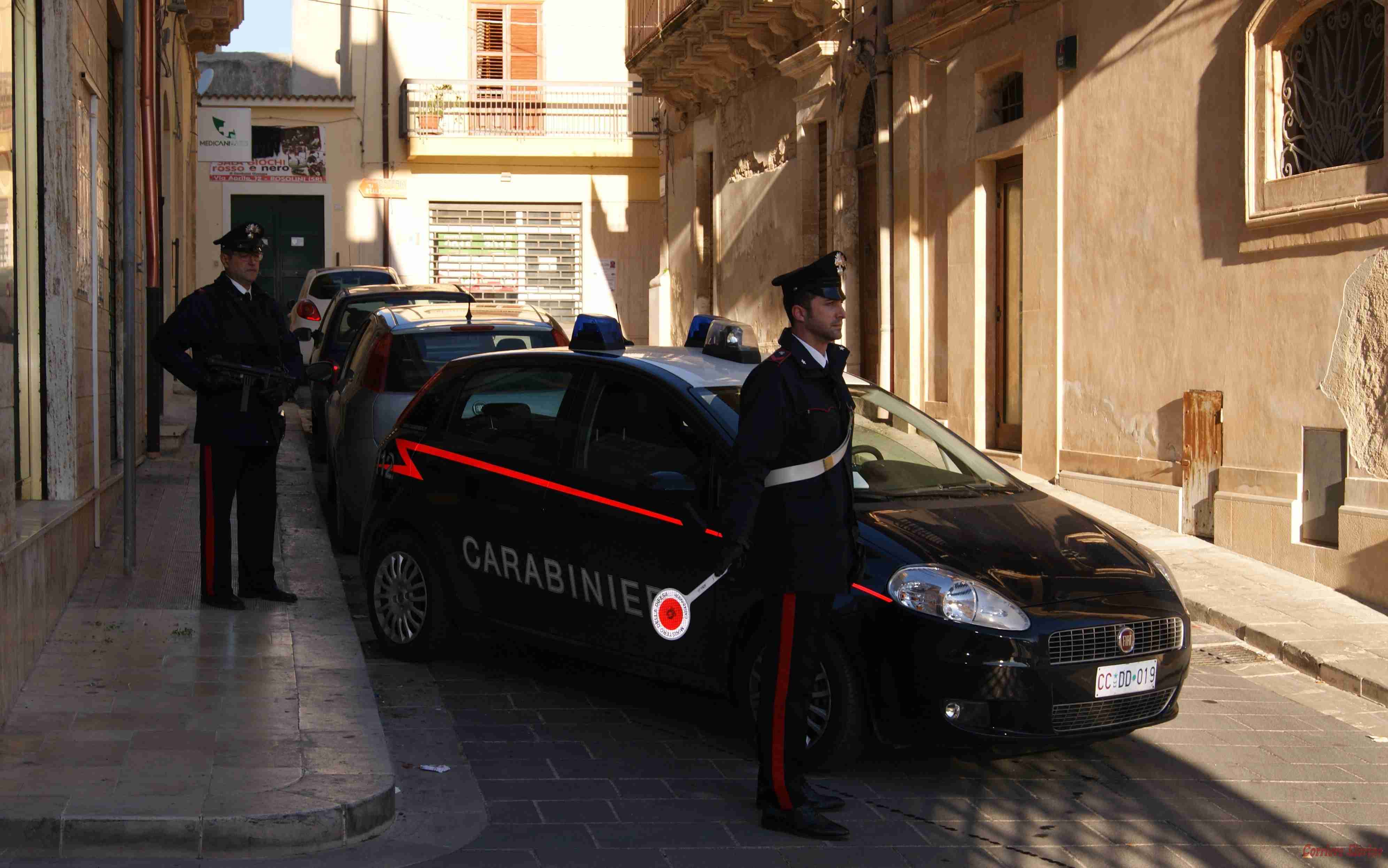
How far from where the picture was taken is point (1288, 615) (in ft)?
29.3

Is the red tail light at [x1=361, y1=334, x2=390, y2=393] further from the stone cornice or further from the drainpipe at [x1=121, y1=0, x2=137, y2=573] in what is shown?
the stone cornice

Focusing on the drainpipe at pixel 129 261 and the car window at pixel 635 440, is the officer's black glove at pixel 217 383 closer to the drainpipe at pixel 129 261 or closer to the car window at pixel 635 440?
the drainpipe at pixel 129 261

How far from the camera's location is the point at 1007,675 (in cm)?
538

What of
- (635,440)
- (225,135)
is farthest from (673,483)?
(225,135)

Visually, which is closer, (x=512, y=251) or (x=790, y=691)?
(x=790, y=691)

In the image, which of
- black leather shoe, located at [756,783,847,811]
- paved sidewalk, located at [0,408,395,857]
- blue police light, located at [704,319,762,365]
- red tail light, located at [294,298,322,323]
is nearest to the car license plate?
black leather shoe, located at [756,783,847,811]

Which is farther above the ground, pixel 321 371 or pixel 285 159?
pixel 285 159

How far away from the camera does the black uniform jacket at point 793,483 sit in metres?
5.03

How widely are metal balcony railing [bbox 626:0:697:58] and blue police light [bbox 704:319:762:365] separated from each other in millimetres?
15195

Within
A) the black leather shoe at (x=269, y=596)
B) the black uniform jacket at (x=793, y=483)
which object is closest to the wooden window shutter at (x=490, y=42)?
the black leather shoe at (x=269, y=596)

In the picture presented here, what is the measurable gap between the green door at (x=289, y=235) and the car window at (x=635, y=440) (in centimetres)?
2702

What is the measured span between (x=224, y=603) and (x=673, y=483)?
3.09 metres

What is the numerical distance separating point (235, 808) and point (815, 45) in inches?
584

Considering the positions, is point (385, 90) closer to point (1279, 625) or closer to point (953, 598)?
point (1279, 625)
